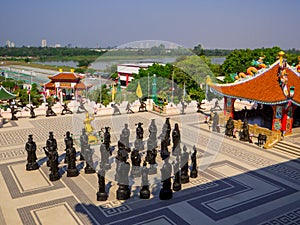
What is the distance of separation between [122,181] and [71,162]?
2.57 meters

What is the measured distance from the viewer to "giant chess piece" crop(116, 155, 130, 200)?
9.94 metres

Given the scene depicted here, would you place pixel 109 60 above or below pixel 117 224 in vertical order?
above

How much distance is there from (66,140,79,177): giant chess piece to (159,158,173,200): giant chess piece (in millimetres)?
3522

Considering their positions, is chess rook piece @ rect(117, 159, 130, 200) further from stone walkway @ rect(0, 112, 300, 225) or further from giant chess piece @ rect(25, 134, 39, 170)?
giant chess piece @ rect(25, 134, 39, 170)

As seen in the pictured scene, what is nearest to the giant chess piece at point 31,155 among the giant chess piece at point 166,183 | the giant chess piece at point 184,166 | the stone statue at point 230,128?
the giant chess piece at point 166,183

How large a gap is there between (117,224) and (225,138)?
10033mm

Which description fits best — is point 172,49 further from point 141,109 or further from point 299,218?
point 141,109

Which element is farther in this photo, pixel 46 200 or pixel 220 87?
pixel 220 87

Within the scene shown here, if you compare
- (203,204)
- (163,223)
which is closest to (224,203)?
(203,204)

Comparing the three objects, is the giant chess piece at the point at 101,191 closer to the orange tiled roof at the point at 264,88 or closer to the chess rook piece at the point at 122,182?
the chess rook piece at the point at 122,182

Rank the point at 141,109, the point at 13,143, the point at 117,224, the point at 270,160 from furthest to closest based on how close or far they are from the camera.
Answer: the point at 141,109, the point at 13,143, the point at 270,160, the point at 117,224

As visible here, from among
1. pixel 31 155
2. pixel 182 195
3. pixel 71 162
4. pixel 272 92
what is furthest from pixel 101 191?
pixel 272 92

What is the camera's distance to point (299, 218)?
9102 millimetres

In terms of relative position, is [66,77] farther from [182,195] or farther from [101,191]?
[182,195]
